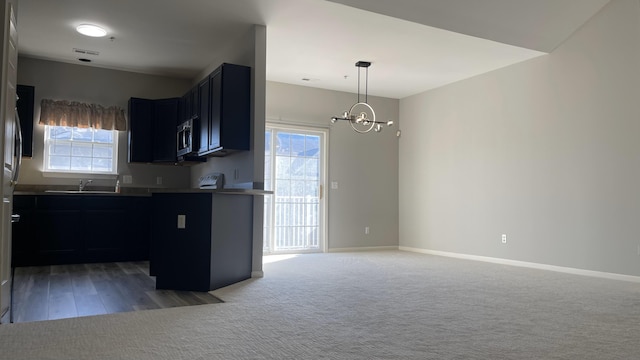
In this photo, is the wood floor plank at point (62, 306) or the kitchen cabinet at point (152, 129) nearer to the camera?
the wood floor plank at point (62, 306)

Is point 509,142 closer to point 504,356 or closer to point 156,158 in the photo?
point 504,356

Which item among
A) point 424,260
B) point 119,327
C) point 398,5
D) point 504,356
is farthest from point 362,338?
point 424,260

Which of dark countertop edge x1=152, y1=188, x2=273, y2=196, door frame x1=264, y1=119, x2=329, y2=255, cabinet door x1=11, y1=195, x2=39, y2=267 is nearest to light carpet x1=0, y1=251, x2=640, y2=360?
dark countertop edge x1=152, y1=188, x2=273, y2=196

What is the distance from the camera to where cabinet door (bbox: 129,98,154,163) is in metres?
6.64

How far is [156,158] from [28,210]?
1.76 metres

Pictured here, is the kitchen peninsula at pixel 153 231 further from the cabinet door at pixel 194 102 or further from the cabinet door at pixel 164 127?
the cabinet door at pixel 194 102

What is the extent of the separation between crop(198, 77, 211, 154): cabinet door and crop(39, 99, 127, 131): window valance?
5.26 feet

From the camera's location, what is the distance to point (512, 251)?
6352mm

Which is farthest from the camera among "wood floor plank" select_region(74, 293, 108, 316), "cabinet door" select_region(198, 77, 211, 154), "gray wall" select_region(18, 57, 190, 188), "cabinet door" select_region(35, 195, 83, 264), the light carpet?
"gray wall" select_region(18, 57, 190, 188)

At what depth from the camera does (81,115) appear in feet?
20.9

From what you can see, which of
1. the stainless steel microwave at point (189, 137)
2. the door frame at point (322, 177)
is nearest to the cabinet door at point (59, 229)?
the stainless steel microwave at point (189, 137)

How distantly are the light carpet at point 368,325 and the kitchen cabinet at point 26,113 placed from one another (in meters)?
3.70

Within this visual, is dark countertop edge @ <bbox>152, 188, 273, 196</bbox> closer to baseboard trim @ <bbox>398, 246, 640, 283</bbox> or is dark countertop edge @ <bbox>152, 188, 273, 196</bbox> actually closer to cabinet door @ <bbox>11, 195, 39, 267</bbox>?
cabinet door @ <bbox>11, 195, 39, 267</bbox>

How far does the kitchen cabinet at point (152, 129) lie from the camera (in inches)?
262
